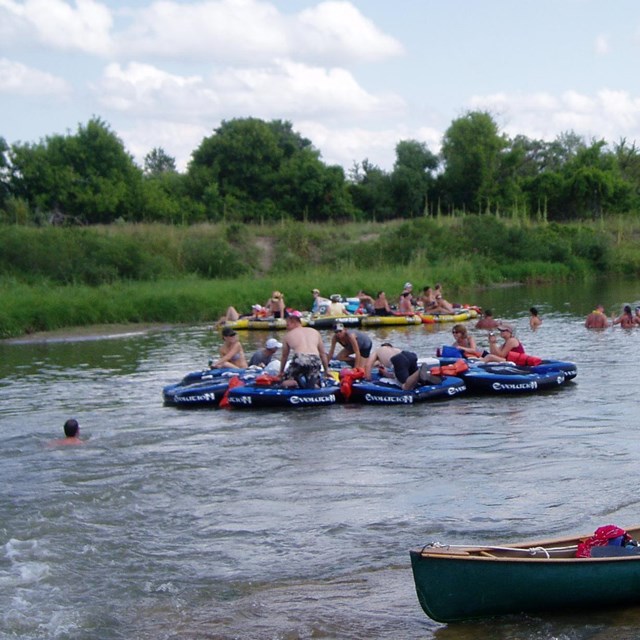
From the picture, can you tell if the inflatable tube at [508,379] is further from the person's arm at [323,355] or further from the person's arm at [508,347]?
the person's arm at [323,355]

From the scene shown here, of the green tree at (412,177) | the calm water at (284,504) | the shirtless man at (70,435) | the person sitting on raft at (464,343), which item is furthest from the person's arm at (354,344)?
the green tree at (412,177)

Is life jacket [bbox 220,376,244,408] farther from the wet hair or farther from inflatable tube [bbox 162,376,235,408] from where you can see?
the wet hair

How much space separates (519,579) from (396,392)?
8980mm

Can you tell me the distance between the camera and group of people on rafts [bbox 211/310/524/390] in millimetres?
16438

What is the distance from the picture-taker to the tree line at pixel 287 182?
46.8 meters

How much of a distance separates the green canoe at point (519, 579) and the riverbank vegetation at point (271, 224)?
22.9 meters

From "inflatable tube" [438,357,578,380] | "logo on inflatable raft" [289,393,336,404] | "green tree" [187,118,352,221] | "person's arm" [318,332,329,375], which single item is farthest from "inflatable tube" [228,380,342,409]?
"green tree" [187,118,352,221]

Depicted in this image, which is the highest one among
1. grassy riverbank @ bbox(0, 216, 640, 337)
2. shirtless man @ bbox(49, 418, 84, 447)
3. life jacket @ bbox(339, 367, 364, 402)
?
grassy riverbank @ bbox(0, 216, 640, 337)

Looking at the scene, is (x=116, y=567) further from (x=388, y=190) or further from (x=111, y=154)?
(x=388, y=190)

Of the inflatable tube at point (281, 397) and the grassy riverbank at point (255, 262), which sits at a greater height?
the grassy riverbank at point (255, 262)

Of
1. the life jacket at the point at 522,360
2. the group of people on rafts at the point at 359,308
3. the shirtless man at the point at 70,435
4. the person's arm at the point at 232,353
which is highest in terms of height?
the group of people on rafts at the point at 359,308

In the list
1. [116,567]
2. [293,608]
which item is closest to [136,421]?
[116,567]

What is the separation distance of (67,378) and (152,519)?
35.4ft

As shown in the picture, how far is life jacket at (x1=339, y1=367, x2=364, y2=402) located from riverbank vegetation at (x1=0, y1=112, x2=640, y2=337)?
14.4 m
